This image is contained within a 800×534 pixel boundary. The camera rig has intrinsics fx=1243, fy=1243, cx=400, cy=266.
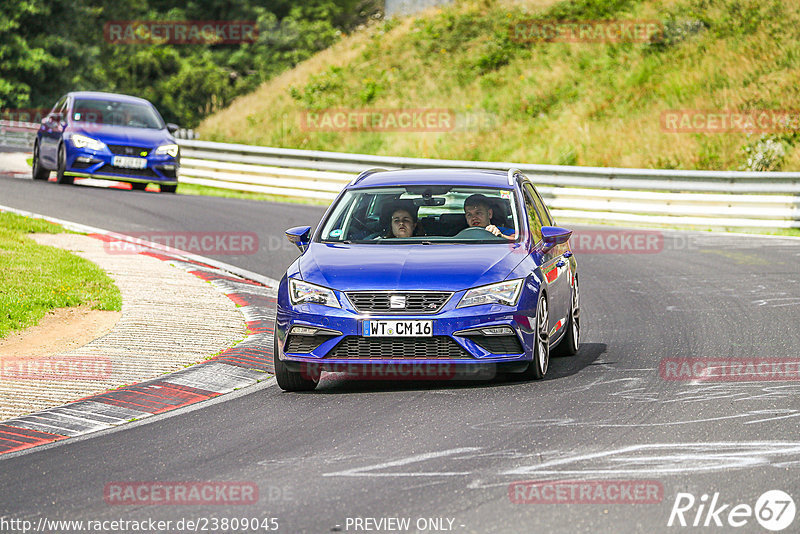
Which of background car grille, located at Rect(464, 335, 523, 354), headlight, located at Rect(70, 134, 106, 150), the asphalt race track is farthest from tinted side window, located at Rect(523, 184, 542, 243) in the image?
headlight, located at Rect(70, 134, 106, 150)

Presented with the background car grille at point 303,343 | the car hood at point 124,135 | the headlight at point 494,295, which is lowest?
the background car grille at point 303,343

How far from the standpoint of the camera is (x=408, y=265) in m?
8.86

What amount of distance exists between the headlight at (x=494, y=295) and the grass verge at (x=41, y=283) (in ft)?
14.8

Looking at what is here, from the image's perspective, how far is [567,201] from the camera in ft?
77.9

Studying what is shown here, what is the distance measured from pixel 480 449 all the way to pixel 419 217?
11.6 ft

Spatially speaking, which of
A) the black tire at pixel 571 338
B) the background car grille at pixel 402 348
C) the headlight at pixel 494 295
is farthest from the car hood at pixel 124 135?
the headlight at pixel 494 295

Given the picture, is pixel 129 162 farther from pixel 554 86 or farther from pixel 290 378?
pixel 290 378

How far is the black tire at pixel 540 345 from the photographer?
8.93 meters

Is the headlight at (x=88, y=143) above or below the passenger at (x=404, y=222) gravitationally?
above

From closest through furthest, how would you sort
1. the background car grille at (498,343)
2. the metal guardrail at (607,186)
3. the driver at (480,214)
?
the background car grille at (498,343)
the driver at (480,214)
the metal guardrail at (607,186)

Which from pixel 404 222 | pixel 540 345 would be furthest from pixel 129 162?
pixel 540 345

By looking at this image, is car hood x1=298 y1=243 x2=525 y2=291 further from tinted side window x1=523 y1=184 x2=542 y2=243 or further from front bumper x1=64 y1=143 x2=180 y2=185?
front bumper x1=64 y1=143 x2=180 y2=185

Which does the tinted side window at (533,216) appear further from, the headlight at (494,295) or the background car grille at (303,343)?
the background car grille at (303,343)

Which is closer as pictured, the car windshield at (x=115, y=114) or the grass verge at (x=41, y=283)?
the grass verge at (x=41, y=283)
